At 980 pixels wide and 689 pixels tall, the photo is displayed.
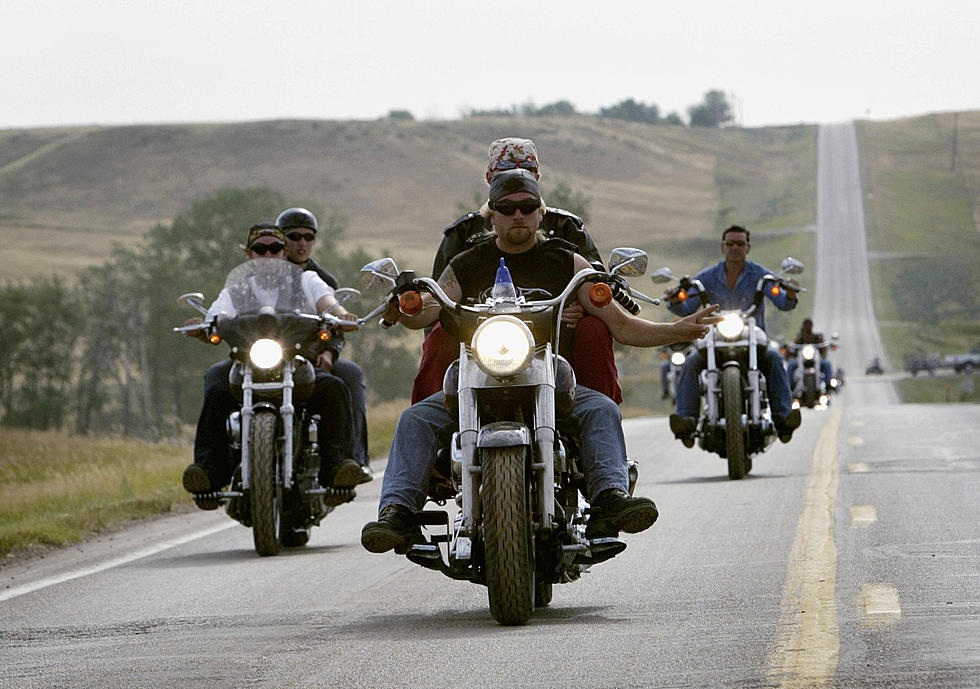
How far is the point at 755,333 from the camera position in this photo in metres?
15.8

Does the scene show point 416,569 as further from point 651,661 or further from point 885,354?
point 885,354

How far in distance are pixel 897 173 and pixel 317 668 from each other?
153795 mm

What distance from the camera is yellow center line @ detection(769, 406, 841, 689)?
5973 mm

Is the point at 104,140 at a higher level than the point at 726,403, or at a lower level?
higher

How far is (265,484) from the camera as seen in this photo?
35.3 ft

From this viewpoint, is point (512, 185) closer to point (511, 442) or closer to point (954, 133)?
point (511, 442)

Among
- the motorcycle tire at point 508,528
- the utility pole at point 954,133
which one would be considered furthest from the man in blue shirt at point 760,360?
the utility pole at point 954,133

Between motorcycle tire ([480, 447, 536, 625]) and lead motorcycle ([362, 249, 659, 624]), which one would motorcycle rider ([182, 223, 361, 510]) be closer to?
lead motorcycle ([362, 249, 659, 624])

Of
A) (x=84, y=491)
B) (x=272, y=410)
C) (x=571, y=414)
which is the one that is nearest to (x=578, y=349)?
(x=571, y=414)

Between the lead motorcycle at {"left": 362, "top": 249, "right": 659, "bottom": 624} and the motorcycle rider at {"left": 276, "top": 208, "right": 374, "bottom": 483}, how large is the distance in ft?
12.9

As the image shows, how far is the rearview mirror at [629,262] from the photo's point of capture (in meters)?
7.73

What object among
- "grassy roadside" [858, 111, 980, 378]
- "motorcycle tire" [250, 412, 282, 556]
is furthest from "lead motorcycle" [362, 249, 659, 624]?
"grassy roadside" [858, 111, 980, 378]

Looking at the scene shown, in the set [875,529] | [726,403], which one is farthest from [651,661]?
[726,403]

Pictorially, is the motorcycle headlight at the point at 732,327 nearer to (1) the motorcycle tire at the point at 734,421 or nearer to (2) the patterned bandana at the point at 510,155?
(1) the motorcycle tire at the point at 734,421
